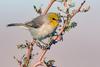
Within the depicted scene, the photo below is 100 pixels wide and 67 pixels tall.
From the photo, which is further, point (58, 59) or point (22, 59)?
point (58, 59)

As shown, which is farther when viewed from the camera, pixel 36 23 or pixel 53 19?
pixel 53 19

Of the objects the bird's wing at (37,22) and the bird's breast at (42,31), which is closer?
the bird's wing at (37,22)

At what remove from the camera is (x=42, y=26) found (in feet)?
9.02

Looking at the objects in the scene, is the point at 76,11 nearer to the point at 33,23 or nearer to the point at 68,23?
the point at 68,23

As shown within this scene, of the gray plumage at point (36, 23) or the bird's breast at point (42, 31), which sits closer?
the gray plumage at point (36, 23)

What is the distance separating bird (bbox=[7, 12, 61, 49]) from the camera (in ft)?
8.27

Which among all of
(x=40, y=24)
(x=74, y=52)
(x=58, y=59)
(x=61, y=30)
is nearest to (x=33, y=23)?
(x=40, y=24)

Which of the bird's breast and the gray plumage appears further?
the bird's breast

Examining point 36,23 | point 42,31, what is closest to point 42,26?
point 42,31

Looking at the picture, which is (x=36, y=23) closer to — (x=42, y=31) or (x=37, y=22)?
(x=37, y=22)

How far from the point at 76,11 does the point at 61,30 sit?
12cm

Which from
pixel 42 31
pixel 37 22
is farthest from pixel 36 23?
pixel 42 31

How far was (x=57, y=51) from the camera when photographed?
7.36 m

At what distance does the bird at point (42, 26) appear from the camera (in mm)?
2521
